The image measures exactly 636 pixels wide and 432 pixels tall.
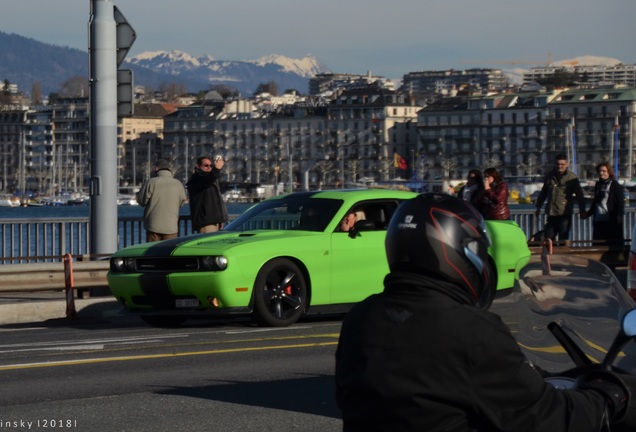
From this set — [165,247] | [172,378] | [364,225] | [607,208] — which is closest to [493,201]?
[607,208]

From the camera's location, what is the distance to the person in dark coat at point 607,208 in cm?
2123

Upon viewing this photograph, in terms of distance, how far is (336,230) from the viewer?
47.6ft

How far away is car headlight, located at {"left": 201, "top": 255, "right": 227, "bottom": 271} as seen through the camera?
13.5 m

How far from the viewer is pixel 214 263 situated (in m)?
13.5

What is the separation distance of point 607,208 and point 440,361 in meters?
18.2

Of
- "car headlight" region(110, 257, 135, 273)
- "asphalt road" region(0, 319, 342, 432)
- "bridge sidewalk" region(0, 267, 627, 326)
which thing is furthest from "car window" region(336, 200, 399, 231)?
"bridge sidewalk" region(0, 267, 627, 326)

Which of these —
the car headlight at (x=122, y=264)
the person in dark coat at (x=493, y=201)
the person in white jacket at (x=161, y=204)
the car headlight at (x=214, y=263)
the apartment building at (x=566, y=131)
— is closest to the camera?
the car headlight at (x=214, y=263)

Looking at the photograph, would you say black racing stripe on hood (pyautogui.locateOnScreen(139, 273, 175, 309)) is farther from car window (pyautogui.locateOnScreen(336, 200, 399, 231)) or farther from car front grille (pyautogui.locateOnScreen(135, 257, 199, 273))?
car window (pyautogui.locateOnScreen(336, 200, 399, 231))

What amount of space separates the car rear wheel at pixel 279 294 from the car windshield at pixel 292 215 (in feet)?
2.43

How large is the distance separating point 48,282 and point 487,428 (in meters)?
13.7

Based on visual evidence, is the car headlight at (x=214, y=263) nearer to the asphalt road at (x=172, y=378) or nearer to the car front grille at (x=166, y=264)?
the car front grille at (x=166, y=264)

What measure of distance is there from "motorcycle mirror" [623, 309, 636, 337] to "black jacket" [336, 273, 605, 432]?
24 centimetres

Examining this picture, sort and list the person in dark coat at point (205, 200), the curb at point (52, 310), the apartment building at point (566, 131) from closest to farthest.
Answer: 1. the curb at point (52, 310)
2. the person in dark coat at point (205, 200)
3. the apartment building at point (566, 131)

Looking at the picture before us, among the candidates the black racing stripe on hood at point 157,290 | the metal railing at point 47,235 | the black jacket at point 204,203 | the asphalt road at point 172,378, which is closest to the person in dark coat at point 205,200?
the black jacket at point 204,203
